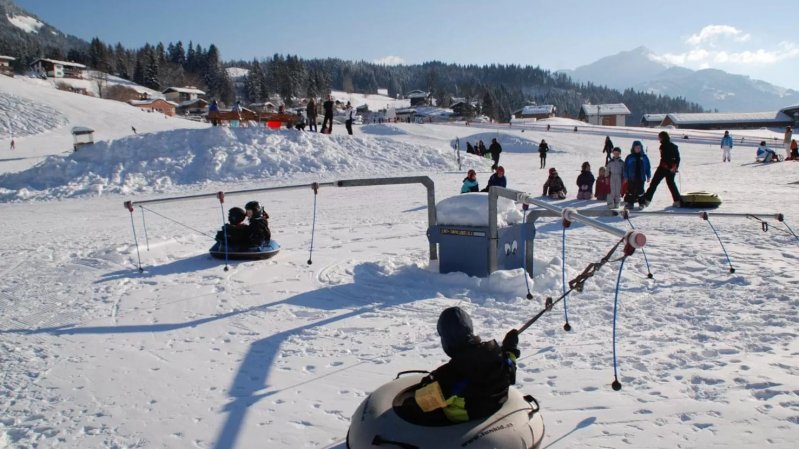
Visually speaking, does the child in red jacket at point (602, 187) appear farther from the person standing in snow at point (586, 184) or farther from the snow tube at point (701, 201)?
the snow tube at point (701, 201)

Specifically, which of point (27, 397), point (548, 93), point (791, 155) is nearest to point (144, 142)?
point (27, 397)

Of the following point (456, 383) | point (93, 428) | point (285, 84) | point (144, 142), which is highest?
point (285, 84)

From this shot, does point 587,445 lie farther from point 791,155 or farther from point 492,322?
point 791,155

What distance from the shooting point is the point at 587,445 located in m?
3.95

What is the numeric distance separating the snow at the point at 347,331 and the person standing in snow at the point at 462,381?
2.83 feet

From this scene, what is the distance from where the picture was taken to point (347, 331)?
646 centimetres

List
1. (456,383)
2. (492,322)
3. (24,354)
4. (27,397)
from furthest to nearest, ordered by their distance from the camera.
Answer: (492,322), (24,354), (27,397), (456,383)

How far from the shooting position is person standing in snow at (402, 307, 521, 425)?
3512 millimetres

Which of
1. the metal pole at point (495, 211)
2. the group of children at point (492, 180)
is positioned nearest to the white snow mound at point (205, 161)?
the group of children at point (492, 180)

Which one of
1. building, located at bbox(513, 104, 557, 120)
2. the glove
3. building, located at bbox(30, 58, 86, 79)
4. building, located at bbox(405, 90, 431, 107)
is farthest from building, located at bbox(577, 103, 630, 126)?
the glove

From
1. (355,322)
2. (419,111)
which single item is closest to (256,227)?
(355,322)

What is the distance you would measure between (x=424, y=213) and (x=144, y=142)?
52.9 feet

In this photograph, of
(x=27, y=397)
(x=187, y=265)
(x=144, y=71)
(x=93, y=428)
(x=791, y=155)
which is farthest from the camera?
(x=144, y=71)

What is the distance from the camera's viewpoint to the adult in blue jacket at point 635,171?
1345 cm
